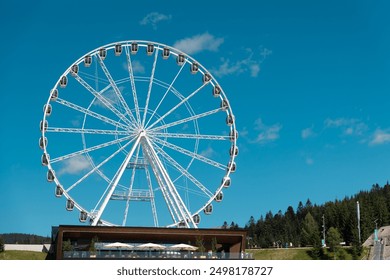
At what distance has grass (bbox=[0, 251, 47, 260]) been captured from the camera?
82.6m

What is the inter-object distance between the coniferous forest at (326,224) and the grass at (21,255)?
3061 cm

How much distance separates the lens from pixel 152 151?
177ft

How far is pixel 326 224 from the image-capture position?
11744 cm

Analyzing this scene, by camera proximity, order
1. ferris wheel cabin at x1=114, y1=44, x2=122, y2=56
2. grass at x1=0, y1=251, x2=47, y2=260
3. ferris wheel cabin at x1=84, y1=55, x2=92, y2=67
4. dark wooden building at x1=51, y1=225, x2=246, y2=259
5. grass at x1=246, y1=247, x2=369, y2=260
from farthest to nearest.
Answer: grass at x1=246, y1=247, x2=369, y2=260
grass at x1=0, y1=251, x2=47, y2=260
ferris wheel cabin at x1=114, y1=44, x2=122, y2=56
ferris wheel cabin at x1=84, y1=55, x2=92, y2=67
dark wooden building at x1=51, y1=225, x2=246, y2=259

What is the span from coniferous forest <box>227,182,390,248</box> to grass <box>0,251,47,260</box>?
3061cm

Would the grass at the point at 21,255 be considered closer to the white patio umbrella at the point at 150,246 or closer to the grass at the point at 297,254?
the grass at the point at 297,254

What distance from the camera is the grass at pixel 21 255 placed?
271ft

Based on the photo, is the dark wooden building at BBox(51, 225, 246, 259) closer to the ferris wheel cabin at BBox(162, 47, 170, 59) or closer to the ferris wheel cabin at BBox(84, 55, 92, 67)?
the ferris wheel cabin at BBox(84, 55, 92, 67)

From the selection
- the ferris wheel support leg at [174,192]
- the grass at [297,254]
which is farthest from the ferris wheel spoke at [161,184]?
the grass at [297,254]

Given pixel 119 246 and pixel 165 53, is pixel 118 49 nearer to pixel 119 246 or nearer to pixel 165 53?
pixel 165 53

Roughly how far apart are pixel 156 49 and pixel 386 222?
72027mm

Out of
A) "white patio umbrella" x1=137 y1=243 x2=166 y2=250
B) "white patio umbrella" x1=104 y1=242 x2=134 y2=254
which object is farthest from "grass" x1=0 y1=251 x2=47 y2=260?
"white patio umbrella" x1=137 y1=243 x2=166 y2=250
